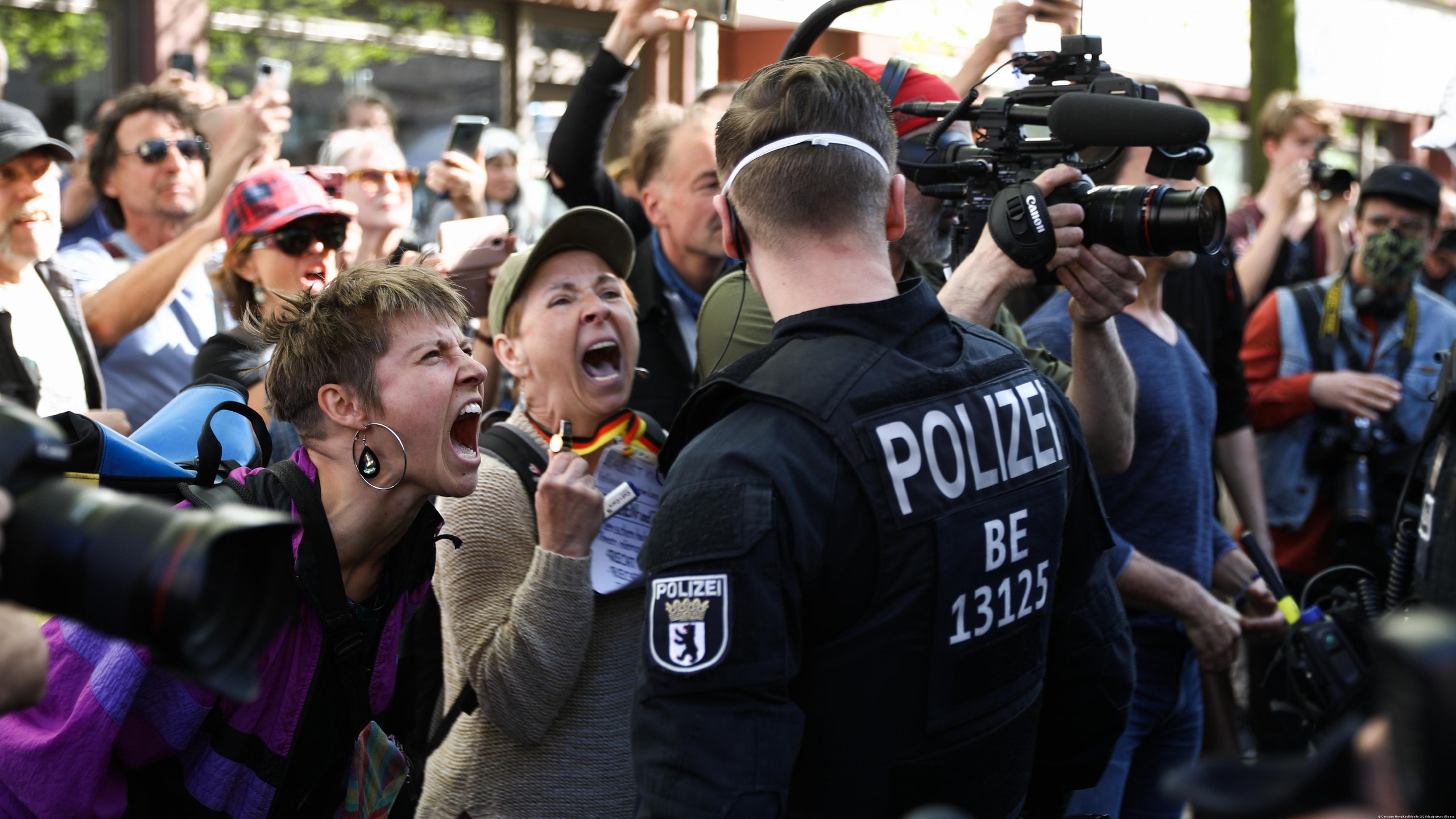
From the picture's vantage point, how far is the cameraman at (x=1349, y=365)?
4793mm

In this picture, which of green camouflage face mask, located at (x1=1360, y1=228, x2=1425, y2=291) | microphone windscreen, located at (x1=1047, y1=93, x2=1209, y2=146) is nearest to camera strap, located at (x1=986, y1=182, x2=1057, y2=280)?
microphone windscreen, located at (x1=1047, y1=93, x2=1209, y2=146)

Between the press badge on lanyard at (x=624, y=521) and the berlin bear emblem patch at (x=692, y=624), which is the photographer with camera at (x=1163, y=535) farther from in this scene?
the berlin bear emblem patch at (x=692, y=624)

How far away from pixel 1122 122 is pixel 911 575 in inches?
40.4

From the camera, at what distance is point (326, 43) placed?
381 inches

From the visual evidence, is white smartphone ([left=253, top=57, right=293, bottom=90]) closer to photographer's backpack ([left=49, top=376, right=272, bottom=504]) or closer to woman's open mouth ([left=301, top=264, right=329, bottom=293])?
woman's open mouth ([left=301, top=264, right=329, bottom=293])

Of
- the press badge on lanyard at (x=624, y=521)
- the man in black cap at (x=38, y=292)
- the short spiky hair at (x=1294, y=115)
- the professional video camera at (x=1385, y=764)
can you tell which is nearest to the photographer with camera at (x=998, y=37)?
the press badge on lanyard at (x=624, y=521)

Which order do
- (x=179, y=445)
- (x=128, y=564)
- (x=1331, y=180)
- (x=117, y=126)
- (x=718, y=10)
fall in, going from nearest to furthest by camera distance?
(x=128, y=564)
(x=179, y=445)
(x=718, y=10)
(x=117, y=126)
(x=1331, y=180)

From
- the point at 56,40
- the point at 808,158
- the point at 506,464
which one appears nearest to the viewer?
the point at 808,158

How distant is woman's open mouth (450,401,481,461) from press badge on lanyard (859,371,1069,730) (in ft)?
3.08

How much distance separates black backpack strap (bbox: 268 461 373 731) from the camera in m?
2.13

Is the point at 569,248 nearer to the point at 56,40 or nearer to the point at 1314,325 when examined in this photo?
the point at 1314,325

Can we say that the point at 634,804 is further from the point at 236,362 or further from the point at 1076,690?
the point at 236,362

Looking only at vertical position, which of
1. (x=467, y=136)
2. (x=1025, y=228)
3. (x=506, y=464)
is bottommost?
(x=506, y=464)

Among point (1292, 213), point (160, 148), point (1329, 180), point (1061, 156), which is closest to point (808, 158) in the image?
point (1061, 156)
